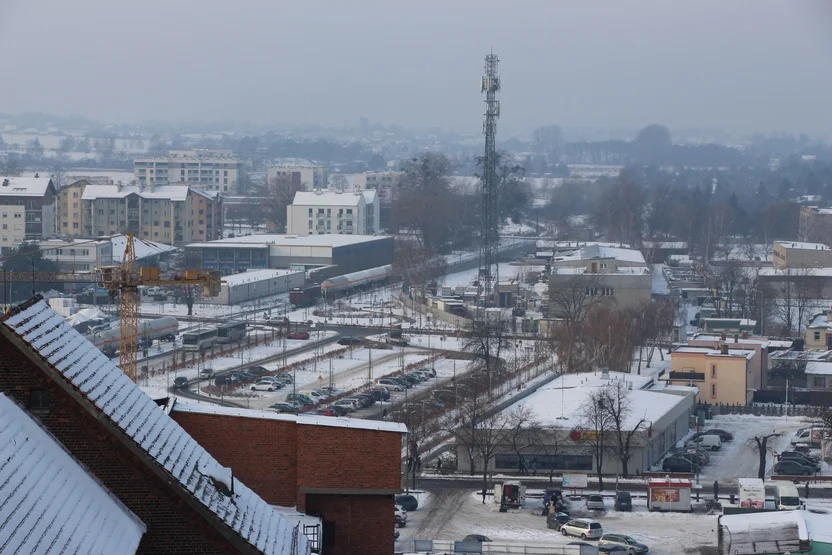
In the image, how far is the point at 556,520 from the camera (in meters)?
9.44

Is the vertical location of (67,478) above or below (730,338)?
above

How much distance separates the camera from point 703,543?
9023mm

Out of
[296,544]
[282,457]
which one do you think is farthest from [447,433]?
[296,544]

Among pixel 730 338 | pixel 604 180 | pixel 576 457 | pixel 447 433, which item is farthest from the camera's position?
pixel 604 180

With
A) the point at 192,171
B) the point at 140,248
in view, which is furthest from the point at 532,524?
the point at 192,171

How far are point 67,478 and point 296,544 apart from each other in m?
0.94

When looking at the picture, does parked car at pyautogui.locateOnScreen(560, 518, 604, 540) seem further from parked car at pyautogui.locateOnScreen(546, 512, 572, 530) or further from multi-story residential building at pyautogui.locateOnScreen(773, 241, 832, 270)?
multi-story residential building at pyautogui.locateOnScreen(773, 241, 832, 270)

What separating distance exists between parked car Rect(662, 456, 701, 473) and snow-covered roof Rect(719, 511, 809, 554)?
3.80m

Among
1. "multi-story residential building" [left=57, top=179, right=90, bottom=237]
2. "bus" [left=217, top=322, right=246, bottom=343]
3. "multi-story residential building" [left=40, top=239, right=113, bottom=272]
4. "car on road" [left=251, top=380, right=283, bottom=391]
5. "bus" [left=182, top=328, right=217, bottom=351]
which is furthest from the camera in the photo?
"multi-story residential building" [left=57, top=179, right=90, bottom=237]

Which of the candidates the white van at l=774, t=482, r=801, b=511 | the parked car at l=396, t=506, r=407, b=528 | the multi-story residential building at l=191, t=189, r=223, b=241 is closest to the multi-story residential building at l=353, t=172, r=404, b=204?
the multi-story residential building at l=191, t=189, r=223, b=241

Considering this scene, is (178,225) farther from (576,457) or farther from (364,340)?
(576,457)

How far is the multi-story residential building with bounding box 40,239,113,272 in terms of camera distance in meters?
24.3

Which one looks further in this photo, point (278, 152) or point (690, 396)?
point (278, 152)

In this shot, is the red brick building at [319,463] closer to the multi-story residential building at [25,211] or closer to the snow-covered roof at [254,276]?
the snow-covered roof at [254,276]
